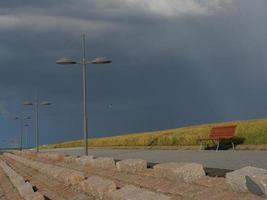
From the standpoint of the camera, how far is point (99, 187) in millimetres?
13250

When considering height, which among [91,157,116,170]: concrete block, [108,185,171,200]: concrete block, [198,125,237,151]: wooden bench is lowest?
[108,185,171,200]: concrete block

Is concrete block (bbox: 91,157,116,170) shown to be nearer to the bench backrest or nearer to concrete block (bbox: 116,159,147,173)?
concrete block (bbox: 116,159,147,173)

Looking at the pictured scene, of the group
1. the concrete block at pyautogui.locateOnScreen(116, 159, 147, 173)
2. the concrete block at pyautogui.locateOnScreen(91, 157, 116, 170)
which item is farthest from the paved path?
the concrete block at pyautogui.locateOnScreen(91, 157, 116, 170)

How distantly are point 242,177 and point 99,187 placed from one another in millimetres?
5023

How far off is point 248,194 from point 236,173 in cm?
80

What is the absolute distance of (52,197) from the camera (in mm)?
17172

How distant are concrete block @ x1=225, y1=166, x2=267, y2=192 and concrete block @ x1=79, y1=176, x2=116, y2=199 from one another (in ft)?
12.7

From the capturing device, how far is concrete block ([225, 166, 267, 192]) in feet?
28.2

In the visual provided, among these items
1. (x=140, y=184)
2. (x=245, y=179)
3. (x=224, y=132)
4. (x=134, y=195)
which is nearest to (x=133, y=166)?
(x=140, y=184)

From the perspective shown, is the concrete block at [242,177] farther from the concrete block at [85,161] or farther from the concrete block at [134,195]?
the concrete block at [85,161]

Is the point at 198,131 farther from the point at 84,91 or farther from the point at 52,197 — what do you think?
the point at 52,197

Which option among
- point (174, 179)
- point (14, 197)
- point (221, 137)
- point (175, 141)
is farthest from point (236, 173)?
point (175, 141)

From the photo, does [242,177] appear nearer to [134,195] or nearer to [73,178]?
[134,195]

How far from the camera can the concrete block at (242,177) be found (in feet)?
28.2
